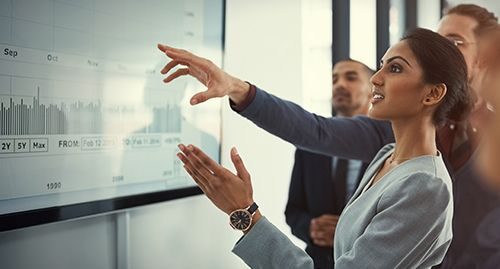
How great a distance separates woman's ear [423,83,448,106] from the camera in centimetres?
123

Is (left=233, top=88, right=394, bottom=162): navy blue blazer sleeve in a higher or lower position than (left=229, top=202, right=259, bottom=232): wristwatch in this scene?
higher

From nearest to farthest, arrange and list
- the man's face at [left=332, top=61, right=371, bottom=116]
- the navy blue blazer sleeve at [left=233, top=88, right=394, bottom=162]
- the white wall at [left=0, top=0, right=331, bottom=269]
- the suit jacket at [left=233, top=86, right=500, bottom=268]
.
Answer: the navy blue blazer sleeve at [left=233, top=88, right=394, bottom=162] → the suit jacket at [left=233, top=86, right=500, bottom=268] → the white wall at [left=0, top=0, right=331, bottom=269] → the man's face at [left=332, top=61, right=371, bottom=116]

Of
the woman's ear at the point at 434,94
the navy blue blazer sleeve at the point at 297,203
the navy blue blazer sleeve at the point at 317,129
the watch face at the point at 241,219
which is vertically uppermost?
the woman's ear at the point at 434,94

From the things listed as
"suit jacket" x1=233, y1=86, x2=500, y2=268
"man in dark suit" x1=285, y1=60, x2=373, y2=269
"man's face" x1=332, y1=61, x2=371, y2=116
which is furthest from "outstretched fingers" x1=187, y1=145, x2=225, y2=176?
"man's face" x1=332, y1=61, x2=371, y2=116

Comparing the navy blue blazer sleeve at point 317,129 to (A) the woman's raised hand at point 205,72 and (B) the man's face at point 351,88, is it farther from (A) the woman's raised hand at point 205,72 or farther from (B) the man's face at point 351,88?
(B) the man's face at point 351,88

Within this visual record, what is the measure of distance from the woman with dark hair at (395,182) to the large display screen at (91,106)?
279 mm

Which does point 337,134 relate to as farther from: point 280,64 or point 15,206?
point 15,206

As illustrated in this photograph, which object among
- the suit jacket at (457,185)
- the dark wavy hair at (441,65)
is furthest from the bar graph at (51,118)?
the dark wavy hair at (441,65)

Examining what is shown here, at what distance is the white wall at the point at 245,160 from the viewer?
173 centimetres

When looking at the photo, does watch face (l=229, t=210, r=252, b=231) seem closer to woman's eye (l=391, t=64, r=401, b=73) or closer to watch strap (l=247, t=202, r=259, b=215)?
watch strap (l=247, t=202, r=259, b=215)

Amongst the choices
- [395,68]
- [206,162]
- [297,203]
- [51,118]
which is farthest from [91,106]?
[297,203]

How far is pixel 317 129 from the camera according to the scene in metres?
1.62

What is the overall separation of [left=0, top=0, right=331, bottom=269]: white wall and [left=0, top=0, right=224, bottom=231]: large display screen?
0.13 meters

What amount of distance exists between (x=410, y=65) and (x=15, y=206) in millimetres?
1027
